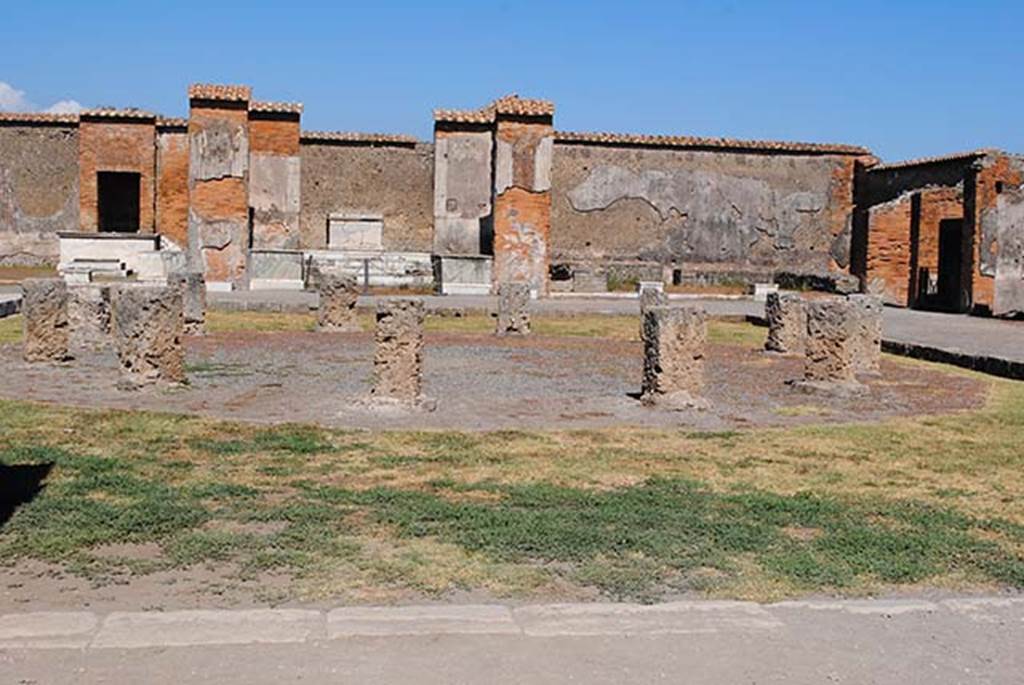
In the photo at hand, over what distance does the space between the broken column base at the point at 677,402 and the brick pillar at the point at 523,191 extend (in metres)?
12.7

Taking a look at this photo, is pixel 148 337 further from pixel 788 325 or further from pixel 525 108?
pixel 525 108

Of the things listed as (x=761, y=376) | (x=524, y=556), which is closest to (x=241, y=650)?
(x=524, y=556)

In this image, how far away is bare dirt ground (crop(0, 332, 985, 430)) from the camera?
7797 mm

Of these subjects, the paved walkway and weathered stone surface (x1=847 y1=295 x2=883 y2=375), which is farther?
weathered stone surface (x1=847 y1=295 x2=883 y2=375)

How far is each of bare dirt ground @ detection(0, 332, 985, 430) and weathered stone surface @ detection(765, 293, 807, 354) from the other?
26 centimetres

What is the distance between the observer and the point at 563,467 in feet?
19.8

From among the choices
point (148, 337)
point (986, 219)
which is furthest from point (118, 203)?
point (148, 337)

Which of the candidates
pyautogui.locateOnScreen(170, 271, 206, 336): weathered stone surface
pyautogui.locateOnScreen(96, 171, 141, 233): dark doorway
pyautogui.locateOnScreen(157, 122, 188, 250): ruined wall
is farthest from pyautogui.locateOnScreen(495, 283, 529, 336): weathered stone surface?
pyautogui.locateOnScreen(96, 171, 141, 233): dark doorway

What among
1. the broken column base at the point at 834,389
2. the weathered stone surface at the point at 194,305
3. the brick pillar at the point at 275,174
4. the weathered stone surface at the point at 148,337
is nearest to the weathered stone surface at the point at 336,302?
the weathered stone surface at the point at 194,305

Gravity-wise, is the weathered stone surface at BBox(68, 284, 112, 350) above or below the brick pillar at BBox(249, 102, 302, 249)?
below

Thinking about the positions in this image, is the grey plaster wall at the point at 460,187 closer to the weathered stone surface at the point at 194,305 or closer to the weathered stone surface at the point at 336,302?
the weathered stone surface at the point at 336,302

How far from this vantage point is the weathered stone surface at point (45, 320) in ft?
32.9

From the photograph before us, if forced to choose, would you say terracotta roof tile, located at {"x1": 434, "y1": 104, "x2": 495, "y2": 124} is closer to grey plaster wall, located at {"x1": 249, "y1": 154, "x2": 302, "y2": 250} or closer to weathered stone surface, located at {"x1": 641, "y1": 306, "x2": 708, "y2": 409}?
grey plaster wall, located at {"x1": 249, "y1": 154, "x2": 302, "y2": 250}

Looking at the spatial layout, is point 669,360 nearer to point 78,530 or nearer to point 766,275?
point 78,530
